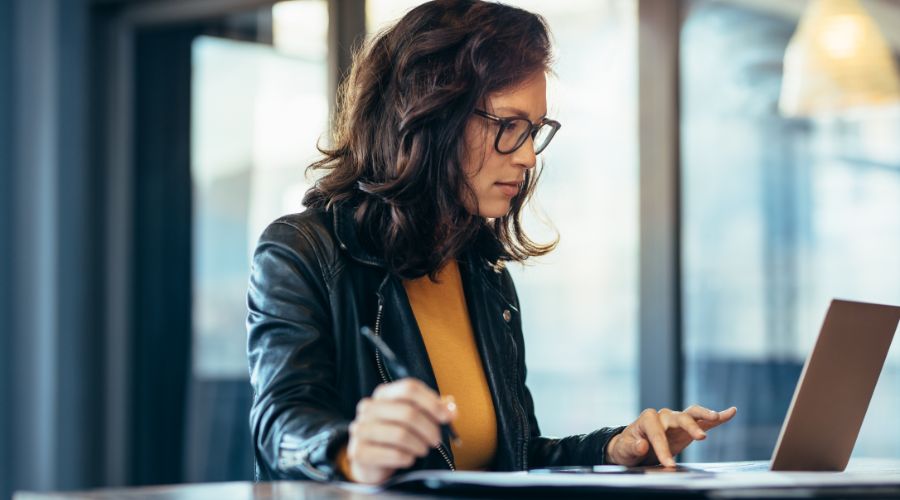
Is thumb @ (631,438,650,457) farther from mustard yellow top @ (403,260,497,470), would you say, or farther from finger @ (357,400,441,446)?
finger @ (357,400,441,446)

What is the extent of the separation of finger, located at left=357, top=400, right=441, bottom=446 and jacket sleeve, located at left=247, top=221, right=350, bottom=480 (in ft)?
0.38

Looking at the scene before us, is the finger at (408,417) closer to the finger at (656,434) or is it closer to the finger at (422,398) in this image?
the finger at (422,398)

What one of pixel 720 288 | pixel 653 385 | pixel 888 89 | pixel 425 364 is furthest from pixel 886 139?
pixel 425 364

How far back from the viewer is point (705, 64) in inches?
118

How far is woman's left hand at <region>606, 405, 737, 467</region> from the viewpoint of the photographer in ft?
4.29

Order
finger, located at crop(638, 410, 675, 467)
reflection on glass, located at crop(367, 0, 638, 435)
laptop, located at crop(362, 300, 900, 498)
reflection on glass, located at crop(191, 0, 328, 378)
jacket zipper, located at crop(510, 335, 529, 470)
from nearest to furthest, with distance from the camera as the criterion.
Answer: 1. laptop, located at crop(362, 300, 900, 498)
2. finger, located at crop(638, 410, 675, 467)
3. jacket zipper, located at crop(510, 335, 529, 470)
4. reflection on glass, located at crop(367, 0, 638, 435)
5. reflection on glass, located at crop(191, 0, 328, 378)

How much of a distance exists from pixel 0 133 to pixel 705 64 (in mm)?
2297

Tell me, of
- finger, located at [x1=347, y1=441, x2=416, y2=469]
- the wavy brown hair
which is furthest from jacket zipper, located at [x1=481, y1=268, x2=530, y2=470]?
finger, located at [x1=347, y1=441, x2=416, y2=469]

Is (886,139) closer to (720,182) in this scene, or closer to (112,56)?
(720,182)

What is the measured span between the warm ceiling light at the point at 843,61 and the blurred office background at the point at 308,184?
1cm

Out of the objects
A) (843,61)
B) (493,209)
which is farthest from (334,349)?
(843,61)

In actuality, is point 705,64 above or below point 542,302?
above

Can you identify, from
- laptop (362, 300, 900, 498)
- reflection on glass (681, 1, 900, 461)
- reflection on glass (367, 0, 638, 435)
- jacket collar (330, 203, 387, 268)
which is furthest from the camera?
reflection on glass (367, 0, 638, 435)

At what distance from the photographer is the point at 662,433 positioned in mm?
1308
